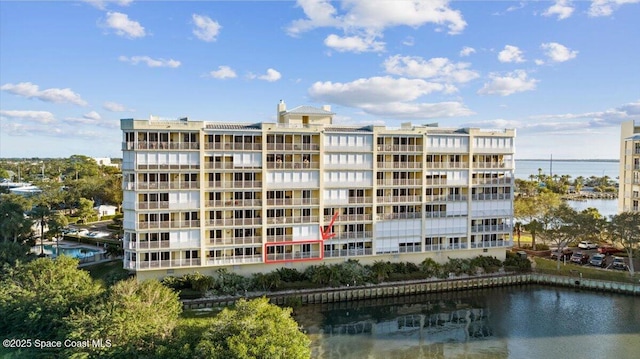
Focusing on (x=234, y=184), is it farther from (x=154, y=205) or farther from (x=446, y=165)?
(x=446, y=165)

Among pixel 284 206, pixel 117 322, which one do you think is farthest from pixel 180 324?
pixel 284 206

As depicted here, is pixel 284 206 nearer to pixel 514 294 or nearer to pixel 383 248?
pixel 383 248

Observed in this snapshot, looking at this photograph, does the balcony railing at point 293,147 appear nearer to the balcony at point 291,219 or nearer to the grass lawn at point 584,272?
the balcony at point 291,219

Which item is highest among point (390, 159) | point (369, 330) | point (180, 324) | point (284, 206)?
point (390, 159)

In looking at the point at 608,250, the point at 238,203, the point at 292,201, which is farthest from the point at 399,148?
the point at 608,250

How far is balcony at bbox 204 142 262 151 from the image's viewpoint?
4875 cm

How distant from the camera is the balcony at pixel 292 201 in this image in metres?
51.2

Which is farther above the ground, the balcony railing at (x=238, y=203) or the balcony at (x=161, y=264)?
the balcony railing at (x=238, y=203)

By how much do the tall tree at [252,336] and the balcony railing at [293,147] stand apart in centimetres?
2433

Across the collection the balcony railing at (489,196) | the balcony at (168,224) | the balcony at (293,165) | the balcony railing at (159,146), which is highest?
the balcony railing at (159,146)

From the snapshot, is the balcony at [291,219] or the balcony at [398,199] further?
the balcony at [398,199]

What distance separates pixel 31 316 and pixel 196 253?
57.9 feet

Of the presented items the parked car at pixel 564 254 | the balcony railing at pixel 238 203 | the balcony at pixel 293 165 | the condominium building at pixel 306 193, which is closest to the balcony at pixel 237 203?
the balcony railing at pixel 238 203

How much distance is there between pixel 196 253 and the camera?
49.1m
